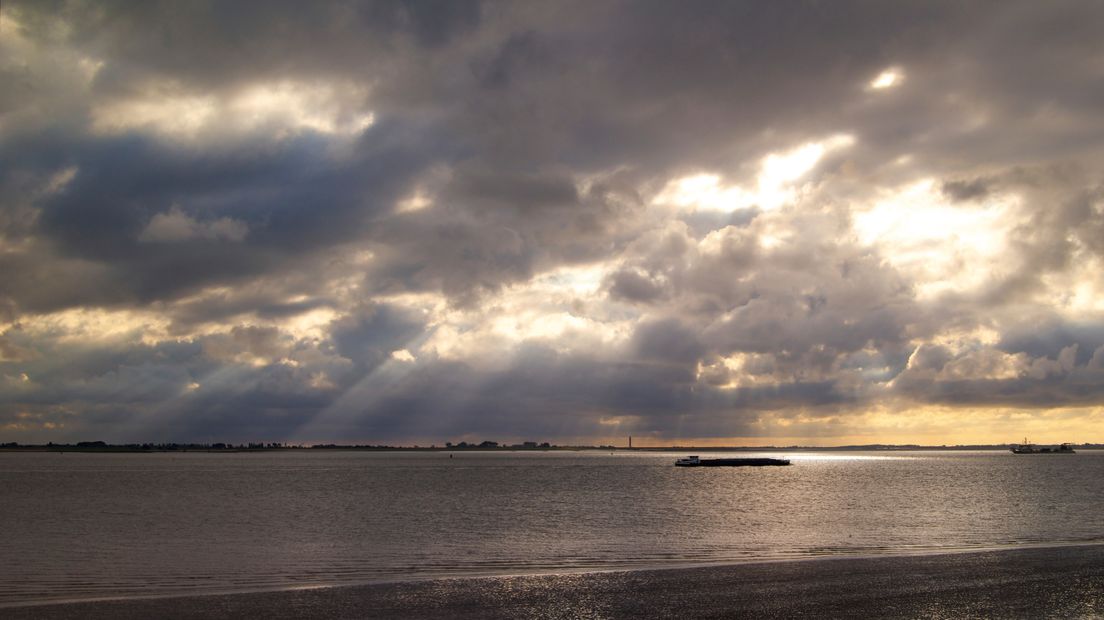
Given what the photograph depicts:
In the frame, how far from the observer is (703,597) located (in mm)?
32188

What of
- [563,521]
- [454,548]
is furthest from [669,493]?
[454,548]

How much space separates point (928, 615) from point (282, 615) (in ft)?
72.4

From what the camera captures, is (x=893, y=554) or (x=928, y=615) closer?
(x=928, y=615)

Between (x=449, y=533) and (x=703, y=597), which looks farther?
(x=449, y=533)

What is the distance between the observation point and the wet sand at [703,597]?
96.9 feet

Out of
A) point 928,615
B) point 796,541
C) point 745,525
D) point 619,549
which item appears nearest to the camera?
point 928,615

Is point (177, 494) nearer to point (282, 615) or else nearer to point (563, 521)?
point (563, 521)

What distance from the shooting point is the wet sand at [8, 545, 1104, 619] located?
96.9ft

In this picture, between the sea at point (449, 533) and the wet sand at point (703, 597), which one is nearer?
the wet sand at point (703, 597)

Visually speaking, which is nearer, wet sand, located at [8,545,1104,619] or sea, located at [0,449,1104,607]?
wet sand, located at [8,545,1104,619]

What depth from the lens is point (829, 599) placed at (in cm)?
3152

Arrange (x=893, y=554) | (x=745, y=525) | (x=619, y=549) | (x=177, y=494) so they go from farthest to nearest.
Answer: (x=177, y=494) < (x=745, y=525) < (x=619, y=549) < (x=893, y=554)

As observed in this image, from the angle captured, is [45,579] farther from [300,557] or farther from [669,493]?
[669,493]

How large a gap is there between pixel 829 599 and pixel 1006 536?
37.4 m
